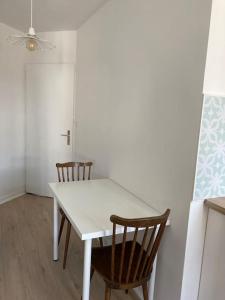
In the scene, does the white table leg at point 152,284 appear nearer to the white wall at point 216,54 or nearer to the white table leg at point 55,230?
the white table leg at point 55,230

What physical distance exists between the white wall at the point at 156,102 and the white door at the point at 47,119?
3.58ft

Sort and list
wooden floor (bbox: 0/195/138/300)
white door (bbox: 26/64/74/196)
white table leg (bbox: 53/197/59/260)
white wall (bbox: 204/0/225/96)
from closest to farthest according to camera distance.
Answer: white wall (bbox: 204/0/225/96) → wooden floor (bbox: 0/195/138/300) → white table leg (bbox: 53/197/59/260) → white door (bbox: 26/64/74/196)

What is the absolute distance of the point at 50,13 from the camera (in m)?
3.00

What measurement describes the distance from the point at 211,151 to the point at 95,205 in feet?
2.94

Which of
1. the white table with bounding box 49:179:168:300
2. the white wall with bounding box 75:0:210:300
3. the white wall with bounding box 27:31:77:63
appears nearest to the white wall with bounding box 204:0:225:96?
the white wall with bounding box 75:0:210:300

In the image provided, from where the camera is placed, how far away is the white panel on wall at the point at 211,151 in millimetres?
1488

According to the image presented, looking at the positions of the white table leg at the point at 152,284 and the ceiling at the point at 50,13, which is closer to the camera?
the white table leg at the point at 152,284

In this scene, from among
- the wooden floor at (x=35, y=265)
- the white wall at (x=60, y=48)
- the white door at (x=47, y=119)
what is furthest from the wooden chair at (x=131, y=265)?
the white wall at (x=60, y=48)

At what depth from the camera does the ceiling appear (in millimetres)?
2723

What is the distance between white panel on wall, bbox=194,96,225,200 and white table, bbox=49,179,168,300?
1.38 ft

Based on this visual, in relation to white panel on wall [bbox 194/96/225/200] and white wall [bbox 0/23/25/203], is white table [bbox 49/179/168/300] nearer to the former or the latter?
white panel on wall [bbox 194/96/225/200]

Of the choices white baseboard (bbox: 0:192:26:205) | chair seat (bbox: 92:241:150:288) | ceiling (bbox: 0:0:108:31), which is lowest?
white baseboard (bbox: 0:192:26:205)

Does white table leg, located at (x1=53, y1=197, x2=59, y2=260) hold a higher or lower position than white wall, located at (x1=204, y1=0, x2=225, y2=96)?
lower

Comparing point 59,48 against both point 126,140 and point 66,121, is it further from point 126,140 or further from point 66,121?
point 126,140
